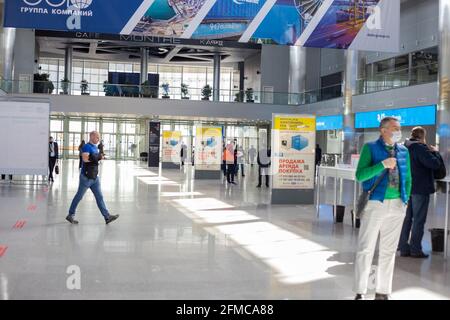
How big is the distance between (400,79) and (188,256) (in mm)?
22316

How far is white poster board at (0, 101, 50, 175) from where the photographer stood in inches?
699

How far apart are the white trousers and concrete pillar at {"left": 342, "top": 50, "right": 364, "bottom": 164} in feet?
88.6

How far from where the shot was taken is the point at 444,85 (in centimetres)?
2280

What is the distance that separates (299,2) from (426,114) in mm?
15395

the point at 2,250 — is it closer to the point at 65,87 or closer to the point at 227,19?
the point at 227,19

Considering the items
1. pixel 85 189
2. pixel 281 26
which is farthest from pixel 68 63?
pixel 85 189

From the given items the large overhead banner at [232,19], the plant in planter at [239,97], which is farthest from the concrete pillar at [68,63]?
the large overhead banner at [232,19]

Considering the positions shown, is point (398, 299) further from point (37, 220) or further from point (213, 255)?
point (37, 220)

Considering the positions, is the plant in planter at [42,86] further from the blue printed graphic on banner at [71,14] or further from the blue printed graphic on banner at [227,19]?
the blue printed graphic on banner at [227,19]

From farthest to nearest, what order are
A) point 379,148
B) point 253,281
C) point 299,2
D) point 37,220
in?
point 299,2 < point 37,220 < point 253,281 < point 379,148

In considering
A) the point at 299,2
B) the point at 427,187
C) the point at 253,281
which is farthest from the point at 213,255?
the point at 299,2

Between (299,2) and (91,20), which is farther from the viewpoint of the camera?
(299,2)
